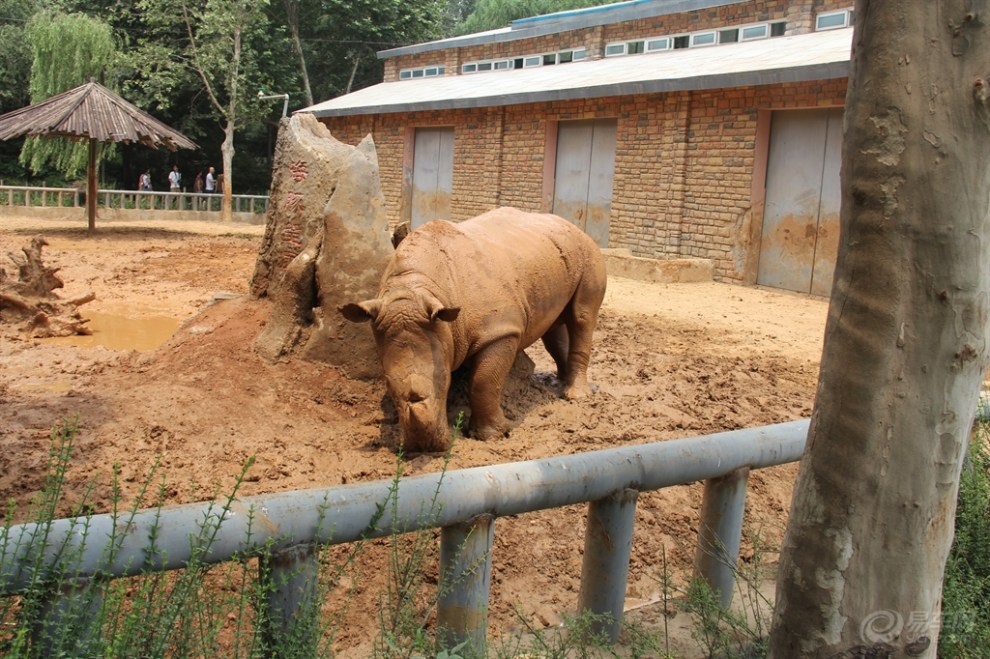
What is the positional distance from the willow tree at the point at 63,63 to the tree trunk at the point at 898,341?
1182 inches

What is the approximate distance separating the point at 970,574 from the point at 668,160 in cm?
1363

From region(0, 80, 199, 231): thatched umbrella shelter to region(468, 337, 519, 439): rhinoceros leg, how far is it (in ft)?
52.9

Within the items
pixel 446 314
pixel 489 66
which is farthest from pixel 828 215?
pixel 489 66

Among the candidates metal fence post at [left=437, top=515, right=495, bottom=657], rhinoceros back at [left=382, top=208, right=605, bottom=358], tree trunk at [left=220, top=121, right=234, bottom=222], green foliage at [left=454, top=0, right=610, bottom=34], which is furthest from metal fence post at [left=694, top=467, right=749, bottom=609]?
green foliage at [left=454, top=0, right=610, bottom=34]

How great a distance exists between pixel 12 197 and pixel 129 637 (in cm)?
2729

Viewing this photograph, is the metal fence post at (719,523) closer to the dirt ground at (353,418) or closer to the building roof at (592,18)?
the dirt ground at (353,418)

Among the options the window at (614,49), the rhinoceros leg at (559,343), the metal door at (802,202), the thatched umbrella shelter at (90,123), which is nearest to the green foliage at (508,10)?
the window at (614,49)

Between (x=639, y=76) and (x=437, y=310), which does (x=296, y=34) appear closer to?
(x=639, y=76)

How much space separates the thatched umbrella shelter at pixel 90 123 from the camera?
19.2 m

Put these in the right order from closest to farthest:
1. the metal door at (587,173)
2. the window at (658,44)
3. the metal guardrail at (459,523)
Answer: the metal guardrail at (459,523)
the metal door at (587,173)
the window at (658,44)

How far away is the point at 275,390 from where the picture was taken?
6.55 m

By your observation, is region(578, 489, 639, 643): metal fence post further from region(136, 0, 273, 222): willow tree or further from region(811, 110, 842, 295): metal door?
region(136, 0, 273, 222): willow tree

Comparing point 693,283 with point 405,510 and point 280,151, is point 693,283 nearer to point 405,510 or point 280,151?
point 280,151

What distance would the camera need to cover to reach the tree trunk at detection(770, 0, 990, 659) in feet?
7.80
